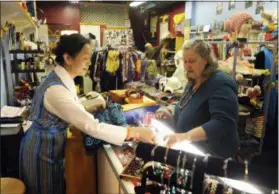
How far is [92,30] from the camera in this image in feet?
32.4

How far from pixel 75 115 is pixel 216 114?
91 centimetres

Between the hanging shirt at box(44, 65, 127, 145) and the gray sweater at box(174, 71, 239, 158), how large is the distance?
1.74 ft

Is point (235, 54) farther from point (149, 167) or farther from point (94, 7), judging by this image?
point (94, 7)

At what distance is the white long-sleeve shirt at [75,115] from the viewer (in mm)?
1625

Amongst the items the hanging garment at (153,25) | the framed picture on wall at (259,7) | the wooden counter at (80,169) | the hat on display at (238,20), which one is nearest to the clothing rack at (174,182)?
the wooden counter at (80,169)

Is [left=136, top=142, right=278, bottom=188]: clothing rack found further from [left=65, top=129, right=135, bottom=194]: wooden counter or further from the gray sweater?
[left=65, top=129, right=135, bottom=194]: wooden counter

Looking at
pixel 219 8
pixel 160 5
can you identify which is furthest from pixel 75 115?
pixel 160 5

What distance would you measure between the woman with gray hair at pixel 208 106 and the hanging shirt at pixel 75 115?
1.44 feet

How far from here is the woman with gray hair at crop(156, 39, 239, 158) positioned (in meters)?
1.72

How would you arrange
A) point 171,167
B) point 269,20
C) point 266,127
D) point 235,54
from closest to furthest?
point 171,167
point 235,54
point 269,20
point 266,127

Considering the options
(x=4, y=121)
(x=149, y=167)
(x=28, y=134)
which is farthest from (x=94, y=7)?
(x=149, y=167)

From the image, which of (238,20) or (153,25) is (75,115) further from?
(153,25)

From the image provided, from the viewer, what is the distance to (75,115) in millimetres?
1625

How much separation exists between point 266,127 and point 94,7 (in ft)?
26.4
